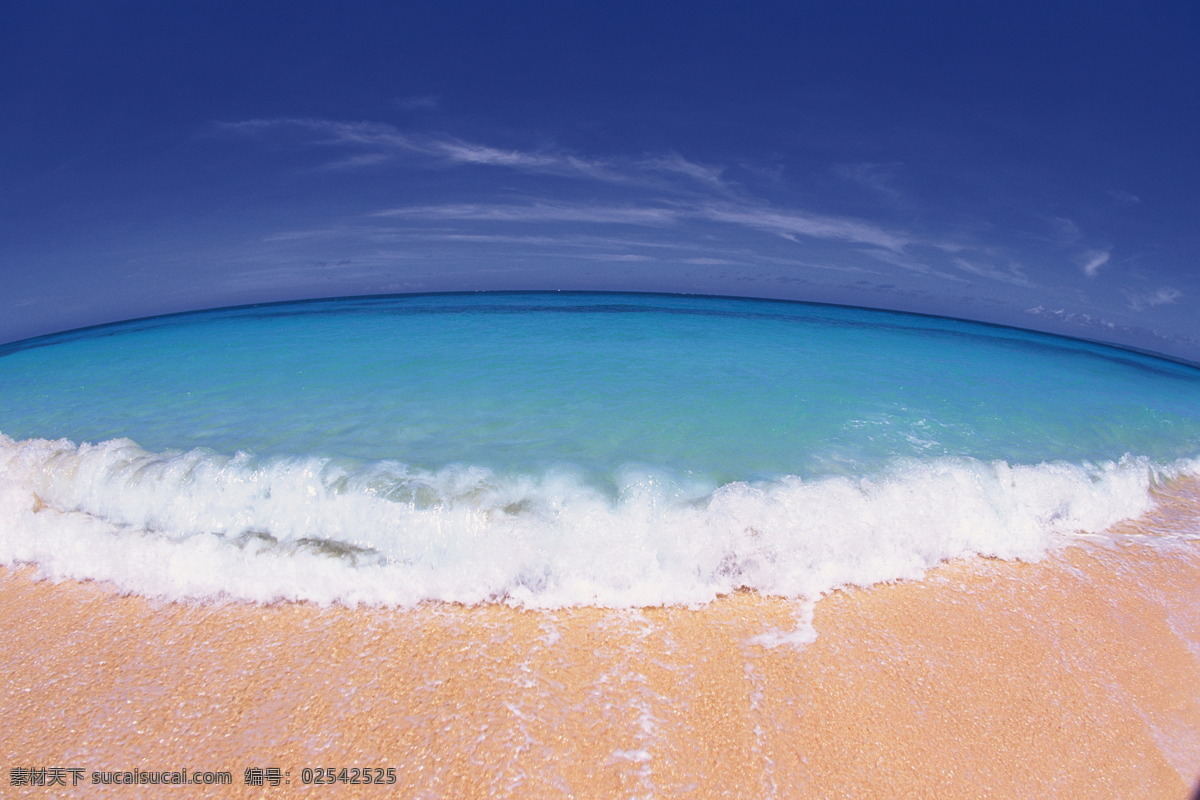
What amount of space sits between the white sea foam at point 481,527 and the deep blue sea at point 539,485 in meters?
0.02

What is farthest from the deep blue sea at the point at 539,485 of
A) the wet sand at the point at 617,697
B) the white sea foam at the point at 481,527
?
the wet sand at the point at 617,697

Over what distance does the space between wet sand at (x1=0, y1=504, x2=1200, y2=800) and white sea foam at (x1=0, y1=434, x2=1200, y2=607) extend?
18 cm

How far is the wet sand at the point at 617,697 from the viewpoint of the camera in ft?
6.09

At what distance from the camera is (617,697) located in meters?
2.15

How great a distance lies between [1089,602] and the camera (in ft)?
Answer: 9.96

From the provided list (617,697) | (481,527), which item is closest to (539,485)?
(481,527)

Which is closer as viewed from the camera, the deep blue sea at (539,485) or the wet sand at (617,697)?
the wet sand at (617,697)

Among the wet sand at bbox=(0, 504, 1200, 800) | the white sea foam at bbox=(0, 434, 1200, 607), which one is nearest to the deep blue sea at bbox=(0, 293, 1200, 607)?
the white sea foam at bbox=(0, 434, 1200, 607)

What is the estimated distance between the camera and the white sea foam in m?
2.90

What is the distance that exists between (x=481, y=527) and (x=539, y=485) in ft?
2.18

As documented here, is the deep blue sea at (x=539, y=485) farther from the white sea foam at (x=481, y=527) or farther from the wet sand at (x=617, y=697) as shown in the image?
the wet sand at (x=617, y=697)

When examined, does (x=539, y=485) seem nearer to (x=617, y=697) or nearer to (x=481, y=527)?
(x=481, y=527)

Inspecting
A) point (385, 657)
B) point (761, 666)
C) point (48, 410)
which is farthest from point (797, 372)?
point (48, 410)

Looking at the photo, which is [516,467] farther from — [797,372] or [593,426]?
[797,372]
